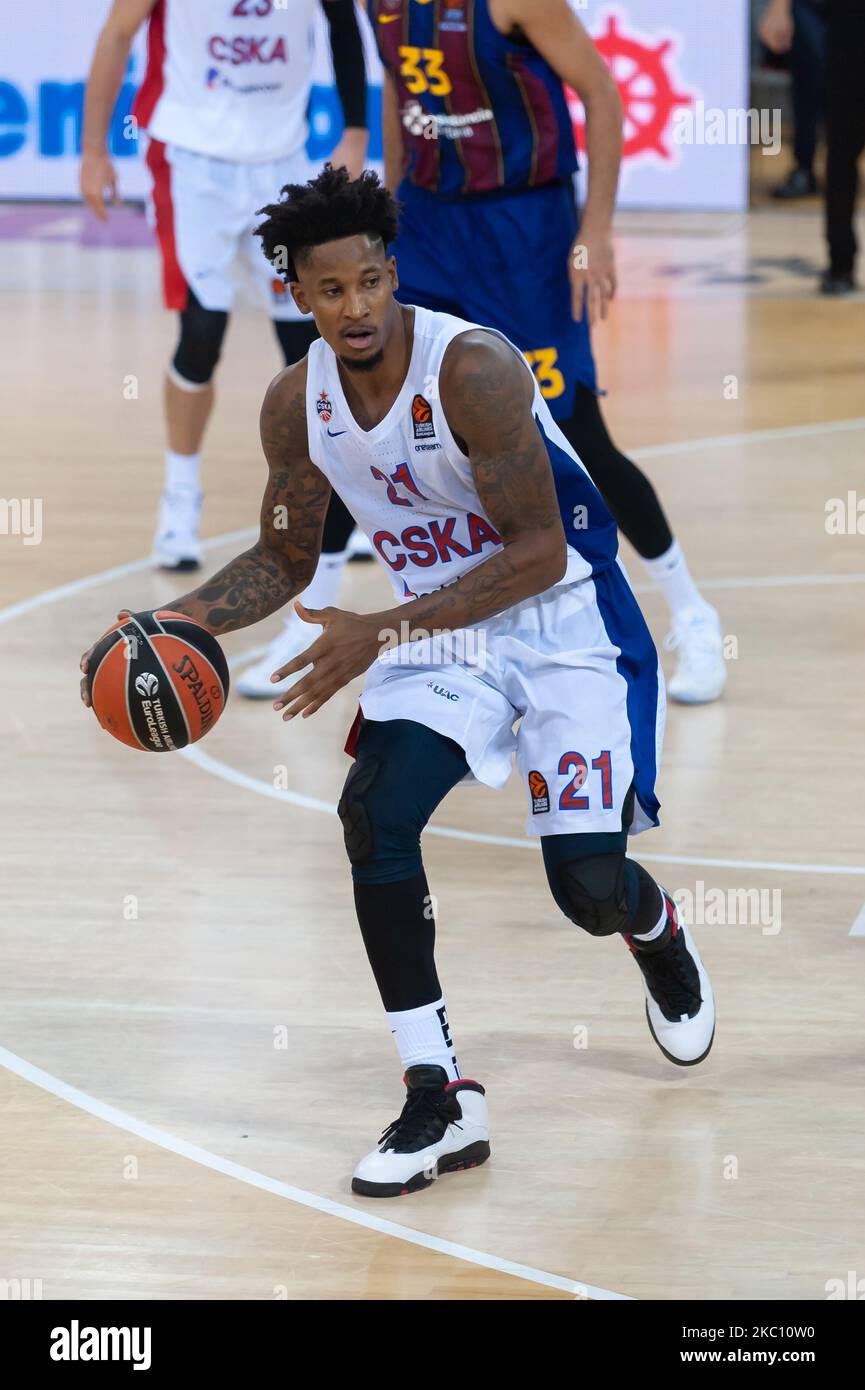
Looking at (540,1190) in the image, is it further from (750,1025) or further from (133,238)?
(133,238)

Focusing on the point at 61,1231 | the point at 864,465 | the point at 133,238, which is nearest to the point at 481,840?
the point at 61,1231

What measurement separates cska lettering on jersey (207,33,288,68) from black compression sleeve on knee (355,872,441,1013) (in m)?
3.96

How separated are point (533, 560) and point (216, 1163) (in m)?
1.12

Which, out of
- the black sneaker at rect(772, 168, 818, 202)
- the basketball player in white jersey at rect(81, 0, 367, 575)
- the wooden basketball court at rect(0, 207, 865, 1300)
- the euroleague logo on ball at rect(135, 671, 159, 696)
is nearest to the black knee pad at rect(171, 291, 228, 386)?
the basketball player in white jersey at rect(81, 0, 367, 575)

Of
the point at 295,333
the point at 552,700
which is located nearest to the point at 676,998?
the point at 552,700

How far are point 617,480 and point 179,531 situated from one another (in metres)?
1.85

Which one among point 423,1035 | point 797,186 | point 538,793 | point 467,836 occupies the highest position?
point 797,186

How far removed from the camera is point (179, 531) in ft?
23.3

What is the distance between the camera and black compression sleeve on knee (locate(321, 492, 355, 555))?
5.97 meters

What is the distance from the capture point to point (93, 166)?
22.6 feet

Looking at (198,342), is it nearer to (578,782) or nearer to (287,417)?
(287,417)
